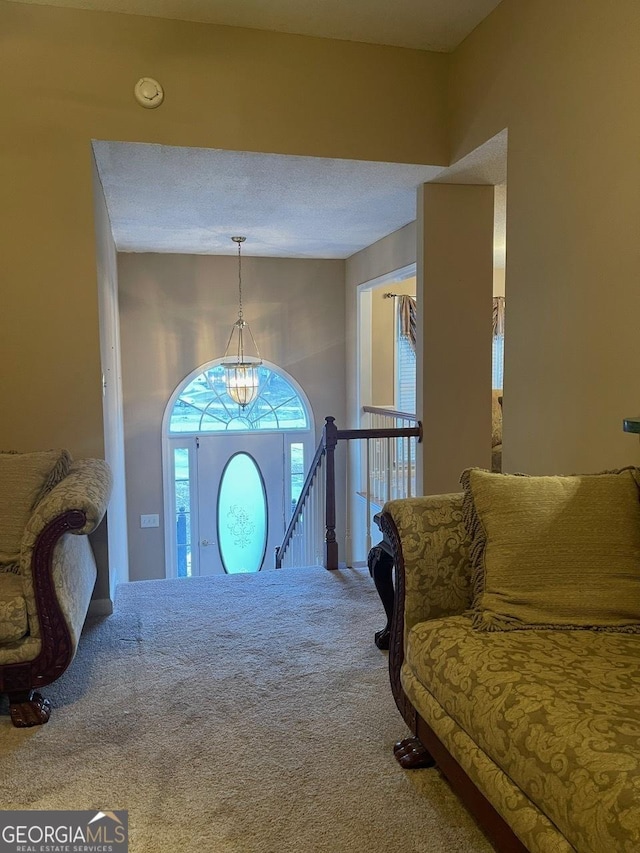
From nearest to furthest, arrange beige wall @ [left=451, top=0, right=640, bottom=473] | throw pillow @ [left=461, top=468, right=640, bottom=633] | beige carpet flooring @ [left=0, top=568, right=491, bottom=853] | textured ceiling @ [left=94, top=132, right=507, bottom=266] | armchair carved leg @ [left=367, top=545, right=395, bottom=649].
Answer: beige carpet flooring @ [left=0, top=568, right=491, bottom=853]
throw pillow @ [left=461, top=468, right=640, bottom=633]
beige wall @ [left=451, top=0, right=640, bottom=473]
armchair carved leg @ [left=367, top=545, right=395, bottom=649]
textured ceiling @ [left=94, top=132, right=507, bottom=266]

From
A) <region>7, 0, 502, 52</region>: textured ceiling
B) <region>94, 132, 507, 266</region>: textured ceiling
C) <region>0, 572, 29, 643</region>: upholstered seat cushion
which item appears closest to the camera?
<region>0, 572, 29, 643</region>: upholstered seat cushion

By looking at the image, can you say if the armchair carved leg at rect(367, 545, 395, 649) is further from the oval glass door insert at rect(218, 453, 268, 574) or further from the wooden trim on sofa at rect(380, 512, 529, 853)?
the oval glass door insert at rect(218, 453, 268, 574)

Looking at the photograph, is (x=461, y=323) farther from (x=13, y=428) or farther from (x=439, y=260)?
(x=13, y=428)

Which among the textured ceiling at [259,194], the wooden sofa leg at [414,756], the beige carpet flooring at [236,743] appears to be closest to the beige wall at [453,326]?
the textured ceiling at [259,194]

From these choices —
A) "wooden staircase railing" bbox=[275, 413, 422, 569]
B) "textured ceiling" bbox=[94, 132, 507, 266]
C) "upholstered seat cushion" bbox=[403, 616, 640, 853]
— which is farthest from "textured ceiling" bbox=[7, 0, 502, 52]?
"upholstered seat cushion" bbox=[403, 616, 640, 853]

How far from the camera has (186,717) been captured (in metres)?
2.14

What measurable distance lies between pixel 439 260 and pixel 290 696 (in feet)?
8.54

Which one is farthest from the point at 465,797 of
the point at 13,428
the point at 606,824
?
the point at 13,428

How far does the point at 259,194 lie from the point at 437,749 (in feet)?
10.9

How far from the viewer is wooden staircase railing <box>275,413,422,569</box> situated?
12.3 ft

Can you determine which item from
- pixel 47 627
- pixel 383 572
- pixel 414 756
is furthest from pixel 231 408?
pixel 414 756

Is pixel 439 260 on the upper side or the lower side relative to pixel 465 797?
upper

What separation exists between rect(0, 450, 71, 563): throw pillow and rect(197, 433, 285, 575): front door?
373 centimetres

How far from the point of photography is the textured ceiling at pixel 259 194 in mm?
3264
